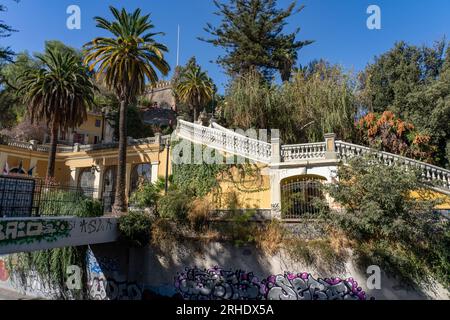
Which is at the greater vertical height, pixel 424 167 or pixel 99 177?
pixel 99 177

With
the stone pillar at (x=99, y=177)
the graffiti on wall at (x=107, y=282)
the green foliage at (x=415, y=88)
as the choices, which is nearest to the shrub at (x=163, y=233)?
the graffiti on wall at (x=107, y=282)

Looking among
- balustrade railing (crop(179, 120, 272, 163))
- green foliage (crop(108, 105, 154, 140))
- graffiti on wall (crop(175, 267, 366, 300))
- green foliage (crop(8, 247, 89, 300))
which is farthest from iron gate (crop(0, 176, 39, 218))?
green foliage (crop(108, 105, 154, 140))

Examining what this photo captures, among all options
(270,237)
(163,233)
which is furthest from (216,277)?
(163,233)

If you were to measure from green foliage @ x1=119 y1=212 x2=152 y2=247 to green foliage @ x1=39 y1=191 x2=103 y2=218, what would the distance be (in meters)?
1.53

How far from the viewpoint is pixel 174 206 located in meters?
12.9

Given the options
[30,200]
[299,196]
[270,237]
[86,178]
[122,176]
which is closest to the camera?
[30,200]

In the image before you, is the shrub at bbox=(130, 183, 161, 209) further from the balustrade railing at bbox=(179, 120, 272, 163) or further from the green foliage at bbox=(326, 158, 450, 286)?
the green foliage at bbox=(326, 158, 450, 286)

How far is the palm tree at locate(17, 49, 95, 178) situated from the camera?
68.4 feet

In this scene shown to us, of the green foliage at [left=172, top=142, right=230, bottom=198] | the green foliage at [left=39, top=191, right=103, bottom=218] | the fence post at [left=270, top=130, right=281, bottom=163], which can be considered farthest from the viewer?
the green foliage at [left=172, top=142, right=230, bottom=198]

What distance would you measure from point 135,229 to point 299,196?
308 inches

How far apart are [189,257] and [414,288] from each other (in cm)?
876

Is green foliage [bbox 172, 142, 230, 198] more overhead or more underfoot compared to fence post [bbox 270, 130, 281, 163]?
more underfoot

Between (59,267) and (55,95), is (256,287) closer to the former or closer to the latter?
(59,267)

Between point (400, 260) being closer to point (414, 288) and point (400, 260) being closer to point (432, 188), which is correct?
point (414, 288)
